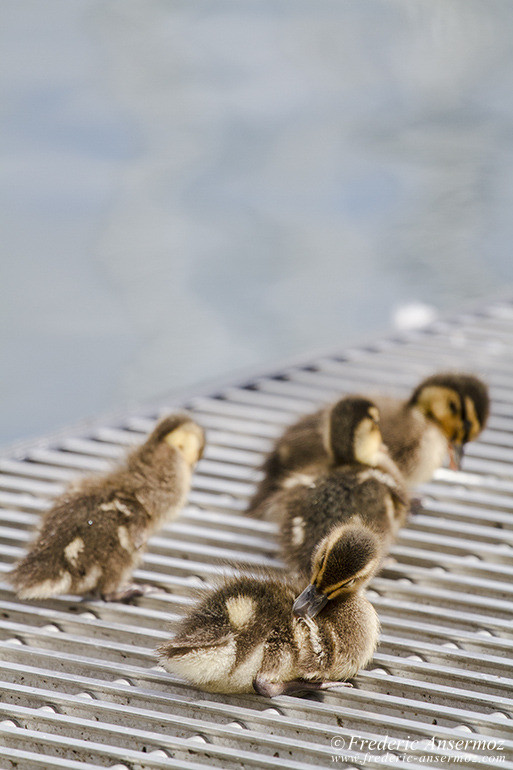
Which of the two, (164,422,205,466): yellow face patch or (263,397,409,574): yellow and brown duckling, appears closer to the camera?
(263,397,409,574): yellow and brown duckling

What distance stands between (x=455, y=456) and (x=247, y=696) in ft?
3.38

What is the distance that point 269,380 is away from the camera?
3.09m

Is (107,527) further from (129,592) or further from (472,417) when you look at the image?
(472,417)

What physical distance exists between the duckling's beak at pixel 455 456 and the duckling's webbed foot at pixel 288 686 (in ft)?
3.00

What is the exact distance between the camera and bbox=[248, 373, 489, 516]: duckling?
95.4 inches

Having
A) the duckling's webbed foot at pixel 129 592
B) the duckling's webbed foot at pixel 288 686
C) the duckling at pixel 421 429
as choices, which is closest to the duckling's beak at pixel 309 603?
the duckling's webbed foot at pixel 288 686

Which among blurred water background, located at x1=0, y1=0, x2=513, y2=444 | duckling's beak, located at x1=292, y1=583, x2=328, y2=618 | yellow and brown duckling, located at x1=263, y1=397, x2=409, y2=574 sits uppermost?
blurred water background, located at x1=0, y1=0, x2=513, y2=444

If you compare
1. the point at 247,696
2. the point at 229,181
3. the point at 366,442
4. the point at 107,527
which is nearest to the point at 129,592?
the point at 107,527

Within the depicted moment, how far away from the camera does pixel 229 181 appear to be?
292 inches

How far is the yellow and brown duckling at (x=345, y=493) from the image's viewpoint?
2.07 metres

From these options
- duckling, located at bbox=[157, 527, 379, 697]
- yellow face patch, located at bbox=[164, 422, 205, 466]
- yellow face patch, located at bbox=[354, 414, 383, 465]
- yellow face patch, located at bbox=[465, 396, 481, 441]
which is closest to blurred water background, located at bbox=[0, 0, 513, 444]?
yellow face patch, located at bbox=[164, 422, 205, 466]

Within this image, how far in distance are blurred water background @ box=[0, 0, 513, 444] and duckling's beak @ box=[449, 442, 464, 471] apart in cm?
306

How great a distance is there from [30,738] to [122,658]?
258 millimetres

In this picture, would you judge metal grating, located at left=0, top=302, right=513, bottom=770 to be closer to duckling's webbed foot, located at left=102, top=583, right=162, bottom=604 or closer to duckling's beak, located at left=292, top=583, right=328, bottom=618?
duckling's webbed foot, located at left=102, top=583, right=162, bottom=604
